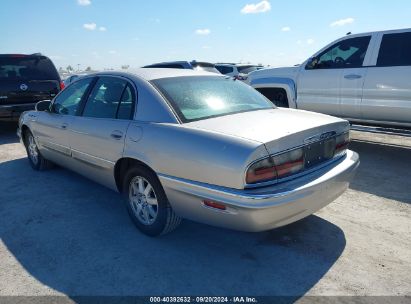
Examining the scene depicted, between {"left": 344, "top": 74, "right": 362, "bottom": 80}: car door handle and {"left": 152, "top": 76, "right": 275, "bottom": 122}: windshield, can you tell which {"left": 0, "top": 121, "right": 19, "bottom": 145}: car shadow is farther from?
{"left": 344, "top": 74, "right": 362, "bottom": 80}: car door handle

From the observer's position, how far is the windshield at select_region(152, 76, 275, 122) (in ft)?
11.0

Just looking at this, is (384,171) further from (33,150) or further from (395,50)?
(33,150)

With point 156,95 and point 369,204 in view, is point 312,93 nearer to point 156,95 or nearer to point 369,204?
point 369,204

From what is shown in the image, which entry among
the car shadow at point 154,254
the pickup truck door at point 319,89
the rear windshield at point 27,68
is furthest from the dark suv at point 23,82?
the pickup truck door at point 319,89

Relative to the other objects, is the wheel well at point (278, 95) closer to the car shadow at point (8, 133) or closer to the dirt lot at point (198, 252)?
the dirt lot at point (198, 252)

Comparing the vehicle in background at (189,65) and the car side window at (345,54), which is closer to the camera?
the car side window at (345,54)

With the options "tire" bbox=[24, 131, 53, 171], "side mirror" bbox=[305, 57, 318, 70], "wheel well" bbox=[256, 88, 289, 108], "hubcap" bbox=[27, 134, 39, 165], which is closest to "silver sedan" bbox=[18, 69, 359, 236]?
"tire" bbox=[24, 131, 53, 171]

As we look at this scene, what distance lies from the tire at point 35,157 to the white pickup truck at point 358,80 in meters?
4.63

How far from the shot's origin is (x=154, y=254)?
3264 mm

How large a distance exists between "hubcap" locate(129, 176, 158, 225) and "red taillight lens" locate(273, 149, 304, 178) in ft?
3.94

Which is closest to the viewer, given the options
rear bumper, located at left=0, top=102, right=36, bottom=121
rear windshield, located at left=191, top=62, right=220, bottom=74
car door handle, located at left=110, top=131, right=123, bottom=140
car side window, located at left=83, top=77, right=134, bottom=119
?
car door handle, located at left=110, top=131, right=123, bottom=140

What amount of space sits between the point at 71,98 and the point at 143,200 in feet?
6.58

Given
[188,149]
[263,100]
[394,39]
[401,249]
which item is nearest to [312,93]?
[394,39]

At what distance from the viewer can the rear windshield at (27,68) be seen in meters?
8.23
